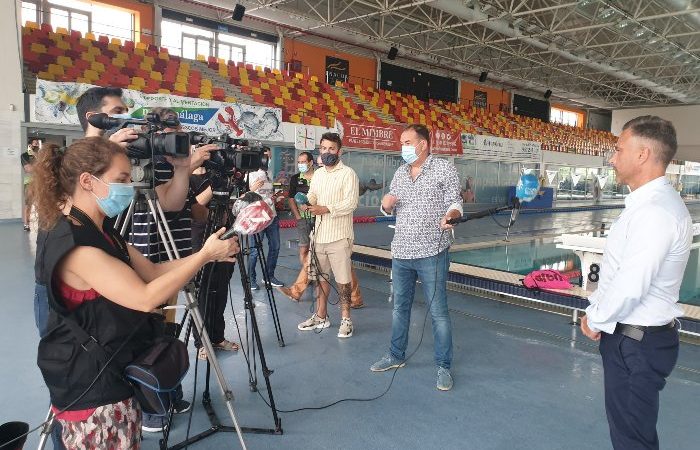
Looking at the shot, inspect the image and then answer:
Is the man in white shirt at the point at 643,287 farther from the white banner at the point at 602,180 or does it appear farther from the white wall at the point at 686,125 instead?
the white wall at the point at 686,125

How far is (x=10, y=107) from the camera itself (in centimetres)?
936

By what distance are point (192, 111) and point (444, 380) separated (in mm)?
9325

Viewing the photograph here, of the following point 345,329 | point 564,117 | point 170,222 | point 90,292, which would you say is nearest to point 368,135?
point 345,329

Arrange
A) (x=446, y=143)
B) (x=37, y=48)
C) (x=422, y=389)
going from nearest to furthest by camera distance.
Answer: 1. (x=422, y=389)
2. (x=37, y=48)
3. (x=446, y=143)

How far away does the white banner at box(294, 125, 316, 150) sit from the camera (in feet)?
40.4

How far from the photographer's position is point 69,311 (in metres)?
1.35

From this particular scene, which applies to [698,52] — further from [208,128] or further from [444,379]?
[444,379]

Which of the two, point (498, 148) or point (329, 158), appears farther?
point (498, 148)

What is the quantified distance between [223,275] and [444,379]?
160 cm

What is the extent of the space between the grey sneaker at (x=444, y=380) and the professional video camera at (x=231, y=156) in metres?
1.66

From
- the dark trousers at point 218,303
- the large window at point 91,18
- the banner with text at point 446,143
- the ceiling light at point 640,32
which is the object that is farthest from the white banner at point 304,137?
the ceiling light at point 640,32

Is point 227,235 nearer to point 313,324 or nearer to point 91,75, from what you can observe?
point 313,324

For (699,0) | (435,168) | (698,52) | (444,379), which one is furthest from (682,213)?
(698,52)

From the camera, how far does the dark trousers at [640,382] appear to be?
5.37 feet
